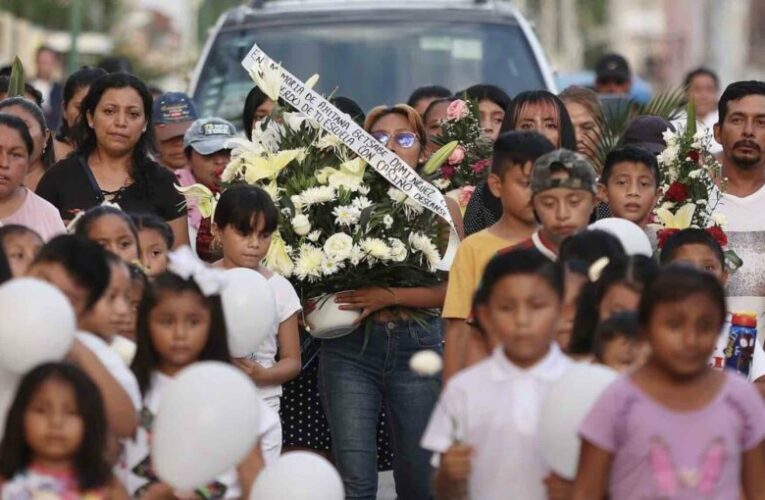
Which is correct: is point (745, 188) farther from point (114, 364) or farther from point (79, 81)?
point (114, 364)

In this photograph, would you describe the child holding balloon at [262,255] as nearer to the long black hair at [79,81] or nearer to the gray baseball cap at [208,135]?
the gray baseball cap at [208,135]

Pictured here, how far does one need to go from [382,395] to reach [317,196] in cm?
91

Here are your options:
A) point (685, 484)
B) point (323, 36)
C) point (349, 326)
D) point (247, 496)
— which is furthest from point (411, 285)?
point (323, 36)

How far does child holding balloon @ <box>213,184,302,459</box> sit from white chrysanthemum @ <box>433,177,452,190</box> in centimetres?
94

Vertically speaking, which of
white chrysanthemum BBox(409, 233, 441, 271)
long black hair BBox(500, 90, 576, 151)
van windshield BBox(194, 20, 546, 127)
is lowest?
white chrysanthemum BBox(409, 233, 441, 271)

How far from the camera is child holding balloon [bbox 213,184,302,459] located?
335 inches

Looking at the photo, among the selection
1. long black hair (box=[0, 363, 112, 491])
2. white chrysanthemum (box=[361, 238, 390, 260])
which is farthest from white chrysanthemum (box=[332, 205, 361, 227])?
long black hair (box=[0, 363, 112, 491])

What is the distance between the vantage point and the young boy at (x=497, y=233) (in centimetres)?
773

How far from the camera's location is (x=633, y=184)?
891 cm

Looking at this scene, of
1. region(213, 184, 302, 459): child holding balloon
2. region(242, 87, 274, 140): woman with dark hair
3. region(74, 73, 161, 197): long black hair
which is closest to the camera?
region(213, 184, 302, 459): child holding balloon

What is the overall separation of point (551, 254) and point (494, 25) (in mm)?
5493

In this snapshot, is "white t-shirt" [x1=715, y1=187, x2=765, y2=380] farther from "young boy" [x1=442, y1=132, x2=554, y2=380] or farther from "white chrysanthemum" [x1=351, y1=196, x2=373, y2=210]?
"white chrysanthemum" [x1=351, y1=196, x2=373, y2=210]

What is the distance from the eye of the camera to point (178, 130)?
11383 millimetres

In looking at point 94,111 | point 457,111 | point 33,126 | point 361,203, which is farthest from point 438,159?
point 33,126
